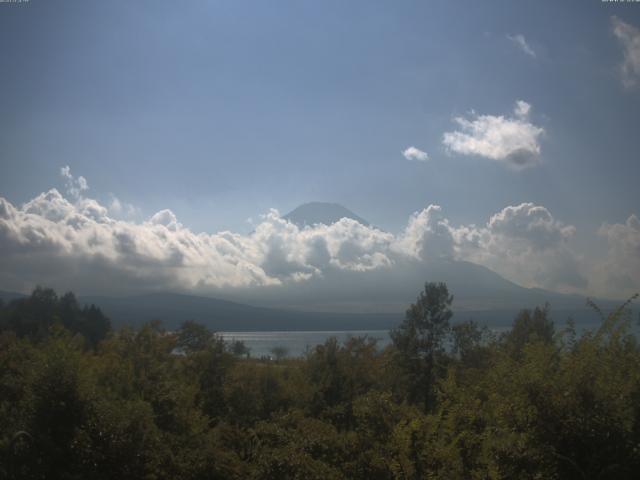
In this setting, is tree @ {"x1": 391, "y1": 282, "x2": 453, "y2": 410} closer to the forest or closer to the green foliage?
the forest

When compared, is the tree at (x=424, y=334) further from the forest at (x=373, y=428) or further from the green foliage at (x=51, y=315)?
the green foliage at (x=51, y=315)

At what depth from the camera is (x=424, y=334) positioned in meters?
34.9

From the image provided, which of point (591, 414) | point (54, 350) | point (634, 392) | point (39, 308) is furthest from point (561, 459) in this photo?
point (39, 308)

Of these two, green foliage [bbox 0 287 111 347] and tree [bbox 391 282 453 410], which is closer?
tree [bbox 391 282 453 410]

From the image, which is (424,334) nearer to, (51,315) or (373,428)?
(373,428)

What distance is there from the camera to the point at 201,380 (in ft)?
100

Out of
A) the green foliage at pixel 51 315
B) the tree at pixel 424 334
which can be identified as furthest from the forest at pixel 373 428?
the green foliage at pixel 51 315

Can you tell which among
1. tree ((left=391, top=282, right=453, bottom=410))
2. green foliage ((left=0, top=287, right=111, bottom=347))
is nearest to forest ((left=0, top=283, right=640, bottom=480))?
tree ((left=391, top=282, right=453, bottom=410))

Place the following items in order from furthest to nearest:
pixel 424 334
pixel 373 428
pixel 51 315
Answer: pixel 51 315, pixel 424 334, pixel 373 428

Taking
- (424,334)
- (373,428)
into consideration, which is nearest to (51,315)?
(424,334)

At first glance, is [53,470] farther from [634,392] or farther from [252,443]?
[634,392]

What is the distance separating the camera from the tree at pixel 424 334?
3412 centimetres

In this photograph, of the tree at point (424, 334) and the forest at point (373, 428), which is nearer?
the forest at point (373, 428)

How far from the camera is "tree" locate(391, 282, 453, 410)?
3412cm
